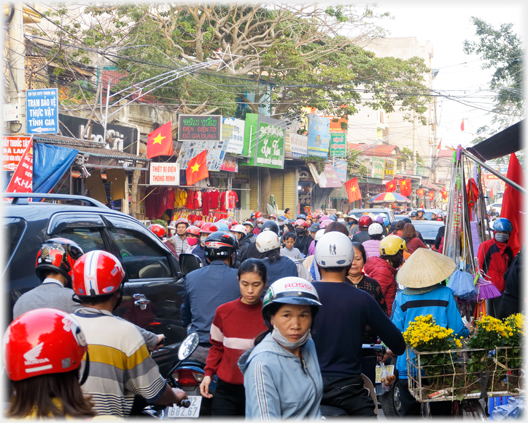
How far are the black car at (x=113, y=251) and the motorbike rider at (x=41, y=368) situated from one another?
215 cm

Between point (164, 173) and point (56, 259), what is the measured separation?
14.4 metres

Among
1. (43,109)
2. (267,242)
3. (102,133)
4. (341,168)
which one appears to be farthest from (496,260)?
(341,168)

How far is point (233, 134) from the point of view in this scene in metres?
23.0

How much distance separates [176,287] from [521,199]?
15.5 feet

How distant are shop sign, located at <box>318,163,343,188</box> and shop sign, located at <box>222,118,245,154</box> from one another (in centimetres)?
1008

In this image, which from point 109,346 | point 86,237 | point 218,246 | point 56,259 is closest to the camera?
point 109,346

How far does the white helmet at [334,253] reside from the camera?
370cm

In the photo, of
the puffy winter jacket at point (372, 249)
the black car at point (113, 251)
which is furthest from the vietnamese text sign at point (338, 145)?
the black car at point (113, 251)

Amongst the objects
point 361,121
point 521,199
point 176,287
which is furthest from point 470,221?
point 361,121

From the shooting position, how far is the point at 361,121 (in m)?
57.9

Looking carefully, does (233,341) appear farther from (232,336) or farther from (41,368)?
(41,368)

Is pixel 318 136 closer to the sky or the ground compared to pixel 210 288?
closer to the sky

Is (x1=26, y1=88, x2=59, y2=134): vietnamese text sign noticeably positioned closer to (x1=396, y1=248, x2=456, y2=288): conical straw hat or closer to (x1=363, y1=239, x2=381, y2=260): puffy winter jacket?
(x1=363, y1=239, x2=381, y2=260): puffy winter jacket

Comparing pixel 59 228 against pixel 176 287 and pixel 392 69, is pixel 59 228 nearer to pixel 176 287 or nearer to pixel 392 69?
pixel 176 287
